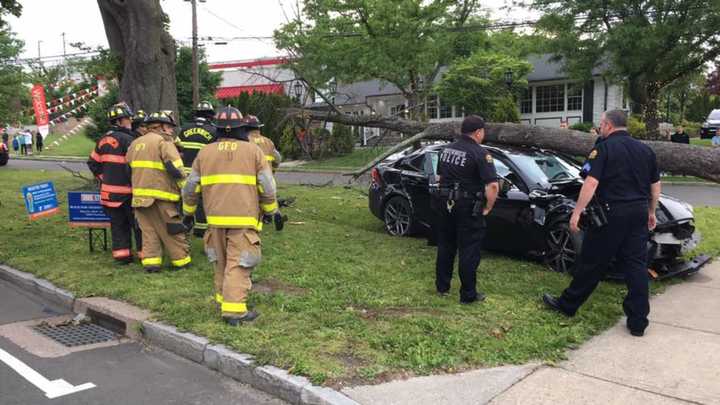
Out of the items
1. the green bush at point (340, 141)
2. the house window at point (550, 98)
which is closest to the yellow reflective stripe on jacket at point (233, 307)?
the green bush at point (340, 141)

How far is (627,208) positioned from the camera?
4.61 m

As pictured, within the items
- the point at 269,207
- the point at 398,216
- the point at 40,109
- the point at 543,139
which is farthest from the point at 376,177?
the point at 40,109

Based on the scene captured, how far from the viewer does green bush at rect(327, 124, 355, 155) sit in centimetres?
2859

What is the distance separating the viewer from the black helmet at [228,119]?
4812 mm

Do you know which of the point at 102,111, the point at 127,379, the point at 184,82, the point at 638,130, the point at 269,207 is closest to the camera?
the point at 127,379

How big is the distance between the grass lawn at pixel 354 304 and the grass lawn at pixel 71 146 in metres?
30.2

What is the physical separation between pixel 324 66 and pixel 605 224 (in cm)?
2252

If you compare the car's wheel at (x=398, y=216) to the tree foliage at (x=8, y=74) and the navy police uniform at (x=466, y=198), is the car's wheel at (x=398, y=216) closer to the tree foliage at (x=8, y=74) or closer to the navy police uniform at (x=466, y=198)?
the navy police uniform at (x=466, y=198)

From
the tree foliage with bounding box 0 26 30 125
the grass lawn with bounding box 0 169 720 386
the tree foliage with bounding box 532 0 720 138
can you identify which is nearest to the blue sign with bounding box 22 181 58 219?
the grass lawn with bounding box 0 169 720 386

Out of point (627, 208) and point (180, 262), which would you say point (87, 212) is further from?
point (627, 208)

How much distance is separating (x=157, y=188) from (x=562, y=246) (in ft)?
15.1

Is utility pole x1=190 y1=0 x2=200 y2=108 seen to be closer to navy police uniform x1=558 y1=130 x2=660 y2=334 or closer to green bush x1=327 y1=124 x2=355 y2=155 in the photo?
green bush x1=327 y1=124 x2=355 y2=155

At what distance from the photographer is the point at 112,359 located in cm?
464

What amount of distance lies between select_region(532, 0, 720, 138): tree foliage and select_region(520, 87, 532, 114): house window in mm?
12183
